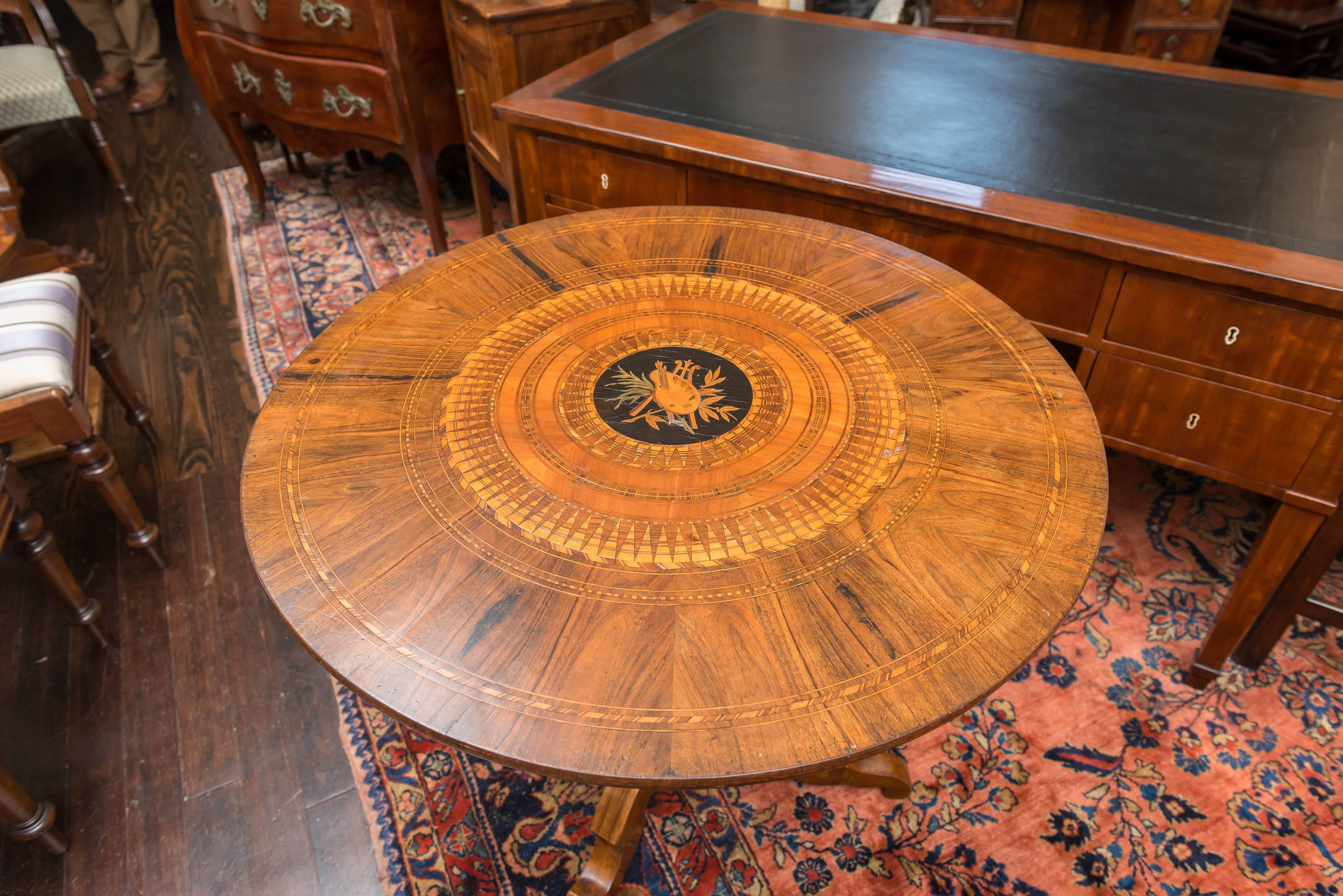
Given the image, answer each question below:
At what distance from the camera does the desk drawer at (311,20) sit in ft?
7.64

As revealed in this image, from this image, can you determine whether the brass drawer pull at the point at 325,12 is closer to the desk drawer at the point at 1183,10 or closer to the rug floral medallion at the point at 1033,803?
the rug floral medallion at the point at 1033,803

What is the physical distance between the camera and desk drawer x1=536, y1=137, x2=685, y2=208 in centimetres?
168

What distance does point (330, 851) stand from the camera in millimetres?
1427

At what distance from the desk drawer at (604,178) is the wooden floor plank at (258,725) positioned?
1.00 metres

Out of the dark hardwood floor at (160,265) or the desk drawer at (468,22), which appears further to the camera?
the dark hardwood floor at (160,265)

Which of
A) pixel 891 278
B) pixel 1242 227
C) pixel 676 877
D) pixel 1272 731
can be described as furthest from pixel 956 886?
pixel 1242 227

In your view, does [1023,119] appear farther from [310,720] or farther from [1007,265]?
[310,720]

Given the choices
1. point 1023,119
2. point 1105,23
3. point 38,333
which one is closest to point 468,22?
point 38,333

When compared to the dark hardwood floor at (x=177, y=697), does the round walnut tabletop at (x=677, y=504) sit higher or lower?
higher

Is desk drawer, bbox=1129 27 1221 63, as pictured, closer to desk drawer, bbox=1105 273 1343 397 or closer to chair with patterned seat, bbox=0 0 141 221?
desk drawer, bbox=1105 273 1343 397

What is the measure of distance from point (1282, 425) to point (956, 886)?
0.92 meters

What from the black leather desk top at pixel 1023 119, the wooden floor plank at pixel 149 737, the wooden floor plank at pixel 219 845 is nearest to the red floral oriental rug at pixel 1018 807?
the wooden floor plank at pixel 219 845

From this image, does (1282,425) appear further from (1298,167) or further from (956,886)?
(956,886)

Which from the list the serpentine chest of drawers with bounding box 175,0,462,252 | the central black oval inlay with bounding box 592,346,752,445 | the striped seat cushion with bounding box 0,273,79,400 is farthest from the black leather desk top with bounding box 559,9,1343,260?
the striped seat cushion with bounding box 0,273,79,400
